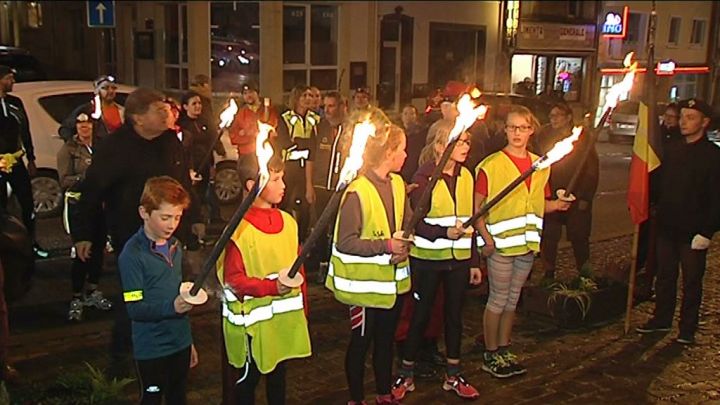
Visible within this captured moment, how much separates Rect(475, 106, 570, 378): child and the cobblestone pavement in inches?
23.6

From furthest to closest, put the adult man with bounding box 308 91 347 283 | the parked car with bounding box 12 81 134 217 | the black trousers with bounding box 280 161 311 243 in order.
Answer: the parked car with bounding box 12 81 134 217 → the adult man with bounding box 308 91 347 283 → the black trousers with bounding box 280 161 311 243

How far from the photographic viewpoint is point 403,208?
5.05m

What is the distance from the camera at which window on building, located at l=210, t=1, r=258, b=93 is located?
21.0 metres

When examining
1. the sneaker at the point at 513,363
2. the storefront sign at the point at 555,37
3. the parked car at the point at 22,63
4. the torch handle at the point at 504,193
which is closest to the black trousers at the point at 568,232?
the sneaker at the point at 513,363

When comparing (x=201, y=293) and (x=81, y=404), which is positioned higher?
(x=201, y=293)

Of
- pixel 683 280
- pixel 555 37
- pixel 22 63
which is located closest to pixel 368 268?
pixel 683 280

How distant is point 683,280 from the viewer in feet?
22.5

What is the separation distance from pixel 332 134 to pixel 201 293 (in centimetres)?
561

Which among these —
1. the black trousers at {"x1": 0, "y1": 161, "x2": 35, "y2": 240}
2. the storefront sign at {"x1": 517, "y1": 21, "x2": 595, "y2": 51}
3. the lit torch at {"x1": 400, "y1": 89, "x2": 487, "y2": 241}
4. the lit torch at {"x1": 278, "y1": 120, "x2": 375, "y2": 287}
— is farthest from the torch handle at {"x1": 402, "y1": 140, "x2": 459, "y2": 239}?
the storefront sign at {"x1": 517, "y1": 21, "x2": 595, "y2": 51}

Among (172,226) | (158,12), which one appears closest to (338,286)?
(172,226)

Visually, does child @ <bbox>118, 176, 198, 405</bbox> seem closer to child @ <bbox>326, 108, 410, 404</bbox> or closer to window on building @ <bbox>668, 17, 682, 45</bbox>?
child @ <bbox>326, 108, 410, 404</bbox>

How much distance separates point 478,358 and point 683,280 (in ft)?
6.35

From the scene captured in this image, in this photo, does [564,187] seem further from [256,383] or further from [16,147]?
[16,147]

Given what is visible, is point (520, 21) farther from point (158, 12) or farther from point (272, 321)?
point (272, 321)
